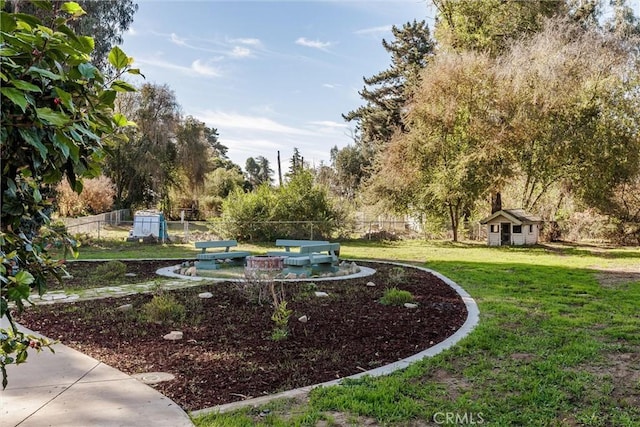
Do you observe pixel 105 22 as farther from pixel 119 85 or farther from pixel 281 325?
pixel 119 85

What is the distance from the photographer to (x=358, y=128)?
117 feet

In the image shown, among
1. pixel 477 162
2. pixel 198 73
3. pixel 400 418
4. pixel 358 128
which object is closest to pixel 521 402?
pixel 400 418

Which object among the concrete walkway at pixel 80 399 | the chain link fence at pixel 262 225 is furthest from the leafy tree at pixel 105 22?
the concrete walkway at pixel 80 399

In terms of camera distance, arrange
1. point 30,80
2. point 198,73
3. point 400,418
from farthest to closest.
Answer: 1. point 198,73
2. point 400,418
3. point 30,80

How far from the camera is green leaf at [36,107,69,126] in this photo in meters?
1.32

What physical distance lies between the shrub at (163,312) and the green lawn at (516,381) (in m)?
2.81

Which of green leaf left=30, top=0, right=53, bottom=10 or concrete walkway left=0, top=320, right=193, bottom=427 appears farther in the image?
concrete walkway left=0, top=320, right=193, bottom=427

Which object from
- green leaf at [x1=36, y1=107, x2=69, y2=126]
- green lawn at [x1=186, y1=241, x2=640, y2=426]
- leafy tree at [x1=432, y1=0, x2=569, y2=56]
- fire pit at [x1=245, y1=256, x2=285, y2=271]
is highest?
leafy tree at [x1=432, y1=0, x2=569, y2=56]

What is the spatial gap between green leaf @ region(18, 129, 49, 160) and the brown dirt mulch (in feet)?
7.63

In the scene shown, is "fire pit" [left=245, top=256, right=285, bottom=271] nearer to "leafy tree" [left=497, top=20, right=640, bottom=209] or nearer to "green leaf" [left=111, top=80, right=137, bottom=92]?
"green leaf" [left=111, top=80, right=137, bottom=92]

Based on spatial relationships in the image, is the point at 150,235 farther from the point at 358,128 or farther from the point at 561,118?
the point at 358,128

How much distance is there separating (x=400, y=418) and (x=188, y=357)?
6.99 feet

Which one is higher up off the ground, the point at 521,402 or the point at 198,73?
the point at 198,73

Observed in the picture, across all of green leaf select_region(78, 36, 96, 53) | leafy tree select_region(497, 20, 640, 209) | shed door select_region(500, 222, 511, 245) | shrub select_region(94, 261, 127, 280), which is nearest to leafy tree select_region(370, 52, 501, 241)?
leafy tree select_region(497, 20, 640, 209)
